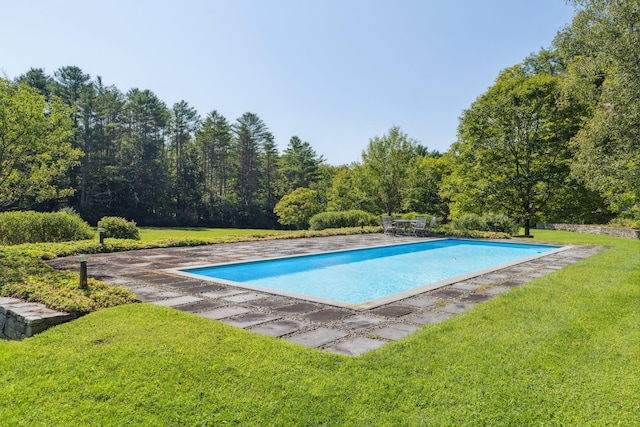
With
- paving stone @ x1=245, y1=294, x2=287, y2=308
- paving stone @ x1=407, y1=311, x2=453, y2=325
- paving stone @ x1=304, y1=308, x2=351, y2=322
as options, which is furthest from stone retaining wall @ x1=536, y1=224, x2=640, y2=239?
paving stone @ x1=245, y1=294, x2=287, y2=308

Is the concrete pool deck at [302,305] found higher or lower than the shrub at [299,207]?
lower

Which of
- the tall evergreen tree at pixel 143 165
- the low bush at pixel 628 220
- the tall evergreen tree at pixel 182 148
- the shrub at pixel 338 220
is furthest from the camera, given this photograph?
the tall evergreen tree at pixel 182 148

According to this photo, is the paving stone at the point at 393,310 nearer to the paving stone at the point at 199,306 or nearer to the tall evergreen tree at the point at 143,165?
the paving stone at the point at 199,306

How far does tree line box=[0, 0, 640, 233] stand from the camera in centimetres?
875

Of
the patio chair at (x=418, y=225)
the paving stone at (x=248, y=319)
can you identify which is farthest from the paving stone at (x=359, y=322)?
the patio chair at (x=418, y=225)

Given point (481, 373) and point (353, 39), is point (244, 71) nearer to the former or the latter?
point (353, 39)

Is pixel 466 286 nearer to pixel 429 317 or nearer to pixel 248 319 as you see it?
pixel 429 317

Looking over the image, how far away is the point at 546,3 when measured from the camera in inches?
456

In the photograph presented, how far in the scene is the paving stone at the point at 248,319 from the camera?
3979 millimetres

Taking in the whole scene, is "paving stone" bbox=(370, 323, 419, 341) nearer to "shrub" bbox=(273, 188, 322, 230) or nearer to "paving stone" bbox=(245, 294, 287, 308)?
"paving stone" bbox=(245, 294, 287, 308)

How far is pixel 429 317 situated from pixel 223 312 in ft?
7.84

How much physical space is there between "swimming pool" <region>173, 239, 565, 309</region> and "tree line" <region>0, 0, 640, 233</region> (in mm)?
3863

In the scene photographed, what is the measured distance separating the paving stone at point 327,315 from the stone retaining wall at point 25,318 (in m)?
2.58

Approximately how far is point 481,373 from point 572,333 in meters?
1.57
